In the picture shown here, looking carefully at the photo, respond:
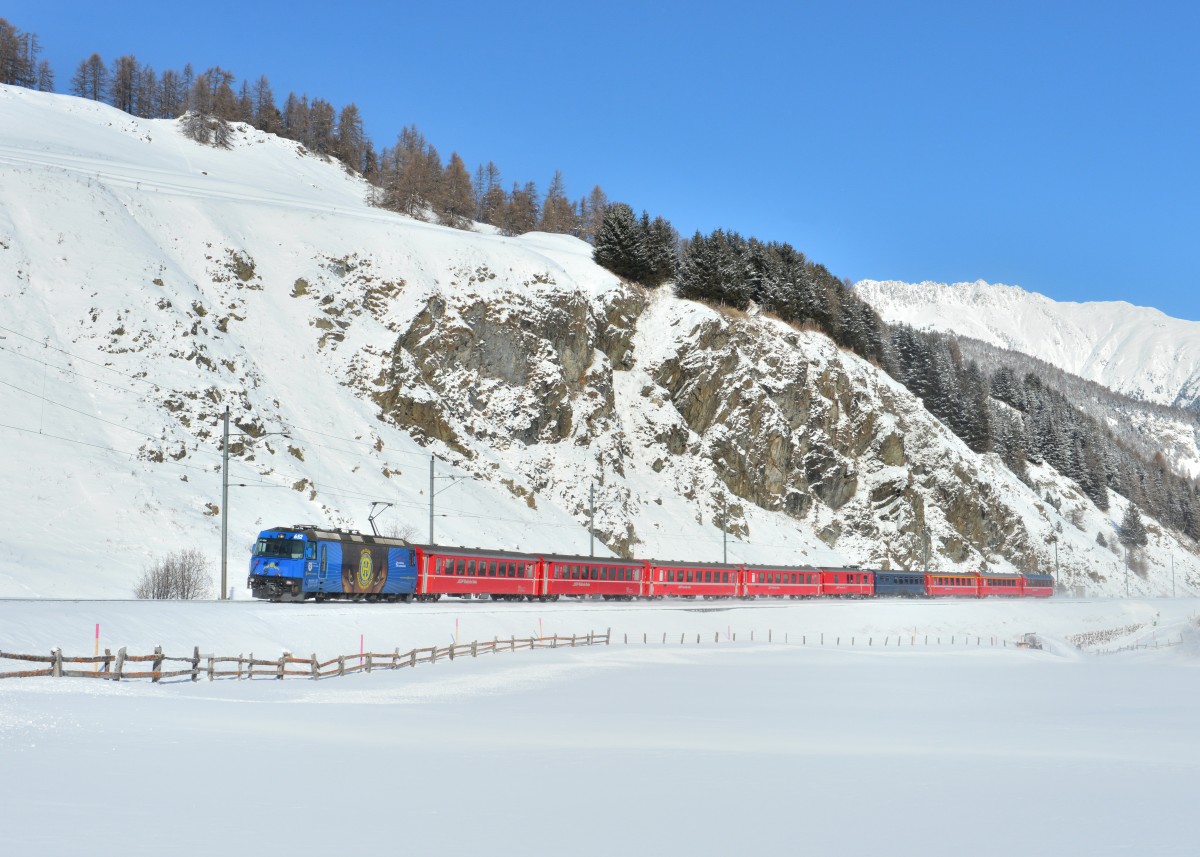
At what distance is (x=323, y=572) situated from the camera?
46.4 metres

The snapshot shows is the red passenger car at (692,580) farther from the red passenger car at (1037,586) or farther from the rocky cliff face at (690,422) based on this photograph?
the red passenger car at (1037,586)

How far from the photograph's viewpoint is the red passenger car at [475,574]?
53.0m

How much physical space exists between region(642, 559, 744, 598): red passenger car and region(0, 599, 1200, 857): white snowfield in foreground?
27815 mm

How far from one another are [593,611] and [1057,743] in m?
38.0

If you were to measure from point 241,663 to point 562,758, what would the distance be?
15463mm

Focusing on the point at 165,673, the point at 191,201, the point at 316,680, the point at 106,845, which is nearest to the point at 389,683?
the point at 316,680

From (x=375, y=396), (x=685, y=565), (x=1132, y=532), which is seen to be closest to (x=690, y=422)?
(x=685, y=565)

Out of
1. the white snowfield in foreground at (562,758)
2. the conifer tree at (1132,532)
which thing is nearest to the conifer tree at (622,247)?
the white snowfield in foreground at (562,758)

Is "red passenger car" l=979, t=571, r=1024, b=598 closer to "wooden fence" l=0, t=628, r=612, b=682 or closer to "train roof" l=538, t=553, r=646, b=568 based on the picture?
"train roof" l=538, t=553, r=646, b=568

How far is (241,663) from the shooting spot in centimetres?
3130

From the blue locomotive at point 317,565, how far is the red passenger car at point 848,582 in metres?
43.8

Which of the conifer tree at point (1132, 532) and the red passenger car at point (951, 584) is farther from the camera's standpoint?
the conifer tree at point (1132, 532)

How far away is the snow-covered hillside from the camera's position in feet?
Result: 198

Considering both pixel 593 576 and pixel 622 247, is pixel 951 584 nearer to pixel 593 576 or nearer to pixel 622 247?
pixel 593 576
